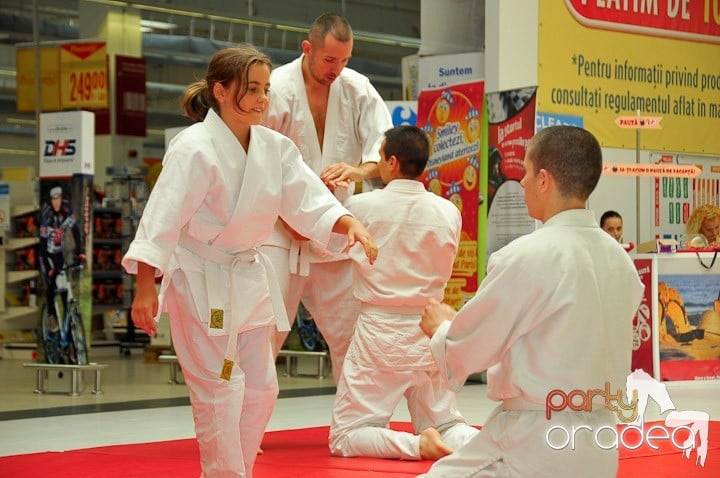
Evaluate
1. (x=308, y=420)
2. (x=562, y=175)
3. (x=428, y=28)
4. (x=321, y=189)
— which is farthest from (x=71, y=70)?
(x=562, y=175)

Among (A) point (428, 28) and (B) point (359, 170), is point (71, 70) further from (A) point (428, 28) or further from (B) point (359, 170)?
(B) point (359, 170)

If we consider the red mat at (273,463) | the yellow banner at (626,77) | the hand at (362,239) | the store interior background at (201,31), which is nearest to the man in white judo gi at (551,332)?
the hand at (362,239)

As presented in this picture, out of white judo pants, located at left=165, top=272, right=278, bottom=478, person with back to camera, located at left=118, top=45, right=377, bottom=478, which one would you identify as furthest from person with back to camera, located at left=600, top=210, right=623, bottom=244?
white judo pants, located at left=165, top=272, right=278, bottom=478

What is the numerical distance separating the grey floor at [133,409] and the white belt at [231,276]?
188cm

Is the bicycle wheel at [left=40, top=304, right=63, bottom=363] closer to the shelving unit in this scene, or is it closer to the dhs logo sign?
the dhs logo sign

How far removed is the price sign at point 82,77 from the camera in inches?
489

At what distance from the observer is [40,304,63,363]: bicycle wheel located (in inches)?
310

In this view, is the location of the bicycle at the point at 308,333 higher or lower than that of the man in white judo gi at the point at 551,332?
lower

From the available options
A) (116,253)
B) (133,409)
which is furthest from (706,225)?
(116,253)

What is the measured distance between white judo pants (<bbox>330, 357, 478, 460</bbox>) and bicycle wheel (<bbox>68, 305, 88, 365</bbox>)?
3.55 m

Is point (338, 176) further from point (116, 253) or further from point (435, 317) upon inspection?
point (116, 253)

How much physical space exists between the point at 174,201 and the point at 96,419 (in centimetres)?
327

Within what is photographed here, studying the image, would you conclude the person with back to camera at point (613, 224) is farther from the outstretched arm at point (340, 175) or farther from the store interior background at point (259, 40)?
the outstretched arm at point (340, 175)

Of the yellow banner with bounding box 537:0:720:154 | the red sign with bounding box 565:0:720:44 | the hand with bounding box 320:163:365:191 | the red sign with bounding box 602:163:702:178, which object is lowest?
the hand with bounding box 320:163:365:191
